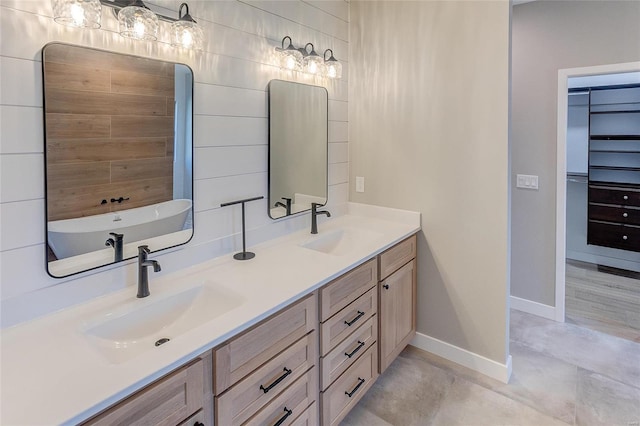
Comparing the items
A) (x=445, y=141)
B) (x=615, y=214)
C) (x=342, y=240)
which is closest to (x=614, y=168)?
(x=615, y=214)

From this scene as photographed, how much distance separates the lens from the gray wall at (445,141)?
86.0 inches

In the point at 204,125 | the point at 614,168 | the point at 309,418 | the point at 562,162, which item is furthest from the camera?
the point at 614,168

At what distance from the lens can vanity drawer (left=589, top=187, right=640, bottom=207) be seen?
166 inches

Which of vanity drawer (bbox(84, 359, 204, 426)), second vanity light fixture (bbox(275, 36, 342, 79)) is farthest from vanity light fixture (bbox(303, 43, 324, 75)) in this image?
vanity drawer (bbox(84, 359, 204, 426))

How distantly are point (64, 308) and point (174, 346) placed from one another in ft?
1.77

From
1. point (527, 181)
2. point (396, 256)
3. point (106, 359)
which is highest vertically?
point (527, 181)

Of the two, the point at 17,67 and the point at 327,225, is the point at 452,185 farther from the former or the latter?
the point at 17,67

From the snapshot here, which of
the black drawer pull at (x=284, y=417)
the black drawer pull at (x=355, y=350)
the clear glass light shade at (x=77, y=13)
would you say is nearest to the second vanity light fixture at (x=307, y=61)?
the clear glass light shade at (x=77, y=13)

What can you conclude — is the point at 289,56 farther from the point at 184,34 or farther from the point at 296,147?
the point at 184,34

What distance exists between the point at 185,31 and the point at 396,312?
6.08ft

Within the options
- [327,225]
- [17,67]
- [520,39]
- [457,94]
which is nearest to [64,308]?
[17,67]

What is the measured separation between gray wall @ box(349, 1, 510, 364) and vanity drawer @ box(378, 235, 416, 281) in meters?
0.13

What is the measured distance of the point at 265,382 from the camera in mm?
1372

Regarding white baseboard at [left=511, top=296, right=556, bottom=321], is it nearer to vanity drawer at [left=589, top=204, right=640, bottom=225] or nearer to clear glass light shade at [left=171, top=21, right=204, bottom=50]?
vanity drawer at [left=589, top=204, right=640, bottom=225]
